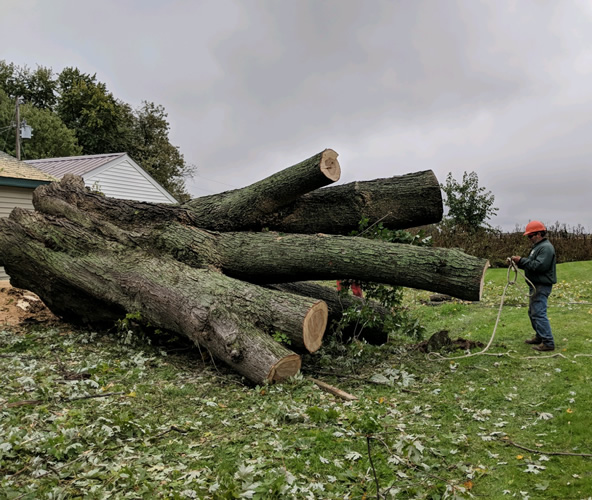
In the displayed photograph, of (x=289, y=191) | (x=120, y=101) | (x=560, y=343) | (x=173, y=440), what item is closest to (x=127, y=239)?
(x=289, y=191)

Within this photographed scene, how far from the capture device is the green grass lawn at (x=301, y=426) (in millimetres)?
3297

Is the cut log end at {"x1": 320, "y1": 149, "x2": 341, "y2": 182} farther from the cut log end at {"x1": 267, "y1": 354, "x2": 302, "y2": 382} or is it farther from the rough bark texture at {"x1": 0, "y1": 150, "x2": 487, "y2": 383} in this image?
the cut log end at {"x1": 267, "y1": 354, "x2": 302, "y2": 382}

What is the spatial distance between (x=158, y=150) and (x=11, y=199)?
24562 mm

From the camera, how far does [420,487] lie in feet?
10.6

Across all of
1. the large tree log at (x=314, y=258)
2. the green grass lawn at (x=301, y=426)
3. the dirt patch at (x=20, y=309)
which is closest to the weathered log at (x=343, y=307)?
the green grass lawn at (x=301, y=426)

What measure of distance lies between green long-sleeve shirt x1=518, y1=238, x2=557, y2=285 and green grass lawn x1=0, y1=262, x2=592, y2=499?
0.99 metres

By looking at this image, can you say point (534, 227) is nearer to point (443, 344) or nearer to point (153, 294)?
point (443, 344)

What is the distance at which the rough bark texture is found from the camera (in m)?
5.64

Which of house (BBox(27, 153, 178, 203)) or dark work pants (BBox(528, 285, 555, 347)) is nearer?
dark work pants (BBox(528, 285, 555, 347))

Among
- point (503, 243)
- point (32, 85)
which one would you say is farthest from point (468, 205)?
point (32, 85)

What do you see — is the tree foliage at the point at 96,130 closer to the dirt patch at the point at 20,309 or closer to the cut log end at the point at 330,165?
the dirt patch at the point at 20,309

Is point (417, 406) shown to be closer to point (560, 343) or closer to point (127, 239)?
point (560, 343)

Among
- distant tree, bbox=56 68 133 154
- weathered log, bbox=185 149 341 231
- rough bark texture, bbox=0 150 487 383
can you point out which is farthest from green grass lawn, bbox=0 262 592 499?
distant tree, bbox=56 68 133 154

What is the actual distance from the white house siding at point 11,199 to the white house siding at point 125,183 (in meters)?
4.37
